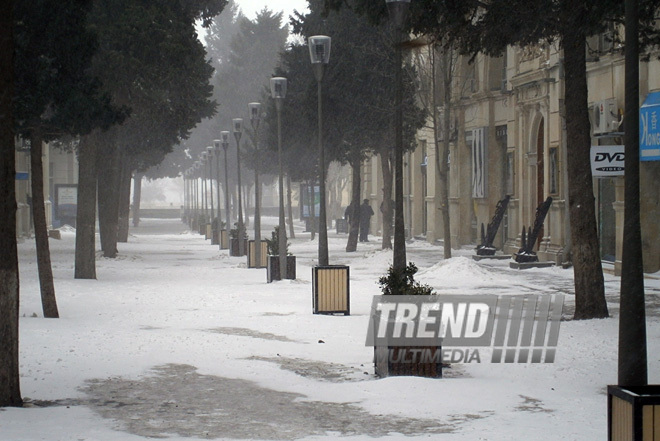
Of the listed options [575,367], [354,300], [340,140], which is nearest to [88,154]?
[354,300]

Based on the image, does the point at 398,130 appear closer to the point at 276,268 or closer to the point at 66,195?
the point at 276,268

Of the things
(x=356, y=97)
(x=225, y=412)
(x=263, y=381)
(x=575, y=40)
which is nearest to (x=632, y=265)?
(x=225, y=412)

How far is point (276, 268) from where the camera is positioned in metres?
25.8

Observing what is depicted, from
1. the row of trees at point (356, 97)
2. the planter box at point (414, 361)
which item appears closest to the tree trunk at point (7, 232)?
the planter box at point (414, 361)

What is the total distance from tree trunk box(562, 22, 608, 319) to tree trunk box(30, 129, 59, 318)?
7.84m

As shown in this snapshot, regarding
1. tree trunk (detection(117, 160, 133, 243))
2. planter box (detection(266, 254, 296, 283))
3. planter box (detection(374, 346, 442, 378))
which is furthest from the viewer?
tree trunk (detection(117, 160, 133, 243))

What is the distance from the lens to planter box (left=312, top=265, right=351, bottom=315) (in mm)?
18375

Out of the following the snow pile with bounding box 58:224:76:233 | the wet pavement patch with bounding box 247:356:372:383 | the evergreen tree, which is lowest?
the wet pavement patch with bounding box 247:356:372:383

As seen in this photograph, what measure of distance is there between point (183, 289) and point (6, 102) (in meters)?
14.3

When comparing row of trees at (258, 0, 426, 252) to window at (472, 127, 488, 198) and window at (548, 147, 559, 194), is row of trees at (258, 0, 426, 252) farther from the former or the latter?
window at (548, 147, 559, 194)

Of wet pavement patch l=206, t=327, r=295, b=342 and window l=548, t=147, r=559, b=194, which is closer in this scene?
wet pavement patch l=206, t=327, r=295, b=342

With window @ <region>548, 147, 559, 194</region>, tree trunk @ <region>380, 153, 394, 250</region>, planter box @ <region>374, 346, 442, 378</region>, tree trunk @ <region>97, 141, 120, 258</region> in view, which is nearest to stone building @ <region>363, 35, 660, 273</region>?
window @ <region>548, 147, 559, 194</region>

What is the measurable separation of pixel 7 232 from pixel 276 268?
16.1 meters

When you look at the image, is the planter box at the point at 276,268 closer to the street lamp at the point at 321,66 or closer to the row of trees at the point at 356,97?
the street lamp at the point at 321,66
